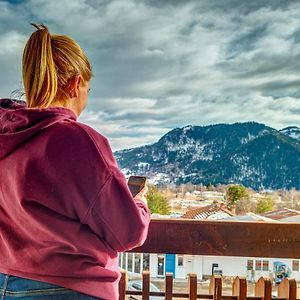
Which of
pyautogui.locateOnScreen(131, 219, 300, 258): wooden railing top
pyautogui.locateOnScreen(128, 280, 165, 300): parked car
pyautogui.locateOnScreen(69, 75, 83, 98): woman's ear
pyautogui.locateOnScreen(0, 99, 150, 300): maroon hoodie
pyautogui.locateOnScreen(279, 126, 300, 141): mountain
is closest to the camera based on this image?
pyautogui.locateOnScreen(0, 99, 150, 300): maroon hoodie

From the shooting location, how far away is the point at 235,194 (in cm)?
191

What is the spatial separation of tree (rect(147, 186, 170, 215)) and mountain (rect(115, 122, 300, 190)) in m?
0.31

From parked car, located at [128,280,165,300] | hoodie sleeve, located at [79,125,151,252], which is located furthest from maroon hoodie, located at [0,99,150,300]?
parked car, located at [128,280,165,300]

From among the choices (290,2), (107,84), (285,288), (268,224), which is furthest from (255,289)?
(290,2)

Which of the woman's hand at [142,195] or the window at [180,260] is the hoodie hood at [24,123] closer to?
the woman's hand at [142,195]

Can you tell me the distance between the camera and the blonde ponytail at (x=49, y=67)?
41.9 inches

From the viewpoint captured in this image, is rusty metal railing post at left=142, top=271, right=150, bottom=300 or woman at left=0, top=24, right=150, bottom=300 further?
rusty metal railing post at left=142, top=271, right=150, bottom=300

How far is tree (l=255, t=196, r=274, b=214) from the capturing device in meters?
1.76

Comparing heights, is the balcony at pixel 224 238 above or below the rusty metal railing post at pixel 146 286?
above

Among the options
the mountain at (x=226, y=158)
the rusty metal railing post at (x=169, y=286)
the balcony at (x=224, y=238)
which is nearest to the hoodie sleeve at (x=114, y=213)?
the balcony at (x=224, y=238)

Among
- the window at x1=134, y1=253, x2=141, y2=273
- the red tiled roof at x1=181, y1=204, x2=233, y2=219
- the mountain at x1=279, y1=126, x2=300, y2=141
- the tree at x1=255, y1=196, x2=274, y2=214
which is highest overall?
the mountain at x1=279, y1=126, x2=300, y2=141

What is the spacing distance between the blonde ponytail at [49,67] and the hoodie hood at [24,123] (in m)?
0.06

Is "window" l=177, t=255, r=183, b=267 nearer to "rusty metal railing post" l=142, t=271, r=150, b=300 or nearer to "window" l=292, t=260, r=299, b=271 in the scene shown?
"rusty metal railing post" l=142, t=271, r=150, b=300

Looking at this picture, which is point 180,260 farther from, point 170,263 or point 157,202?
point 157,202
